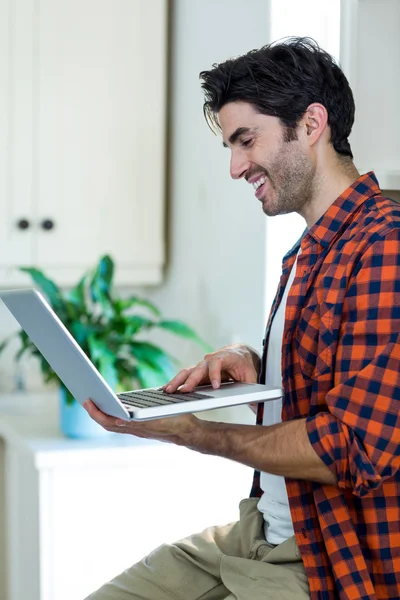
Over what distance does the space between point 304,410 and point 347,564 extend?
23 centimetres

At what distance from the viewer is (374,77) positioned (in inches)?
66.5

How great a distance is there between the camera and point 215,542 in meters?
1.58

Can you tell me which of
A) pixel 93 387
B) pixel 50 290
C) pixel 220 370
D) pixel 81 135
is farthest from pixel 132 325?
pixel 93 387

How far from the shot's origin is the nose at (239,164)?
4.95ft

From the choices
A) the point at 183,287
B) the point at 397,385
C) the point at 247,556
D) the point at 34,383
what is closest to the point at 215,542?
the point at 247,556

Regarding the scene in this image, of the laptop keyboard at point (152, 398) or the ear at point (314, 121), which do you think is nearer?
the laptop keyboard at point (152, 398)

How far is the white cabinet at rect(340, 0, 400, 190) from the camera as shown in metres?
1.65

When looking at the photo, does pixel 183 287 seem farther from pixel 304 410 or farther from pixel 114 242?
pixel 304 410

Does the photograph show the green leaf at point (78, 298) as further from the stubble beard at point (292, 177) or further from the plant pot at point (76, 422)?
the stubble beard at point (292, 177)

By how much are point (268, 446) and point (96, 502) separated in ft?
3.47

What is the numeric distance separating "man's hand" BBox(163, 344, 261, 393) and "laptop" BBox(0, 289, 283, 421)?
45mm

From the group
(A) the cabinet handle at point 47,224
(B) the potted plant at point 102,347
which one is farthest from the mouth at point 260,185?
(A) the cabinet handle at point 47,224

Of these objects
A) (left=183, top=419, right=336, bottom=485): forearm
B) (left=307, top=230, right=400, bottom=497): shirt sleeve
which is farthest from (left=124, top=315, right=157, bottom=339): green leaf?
(left=307, top=230, right=400, bottom=497): shirt sleeve

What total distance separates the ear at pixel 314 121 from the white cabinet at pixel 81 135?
1.34 m
